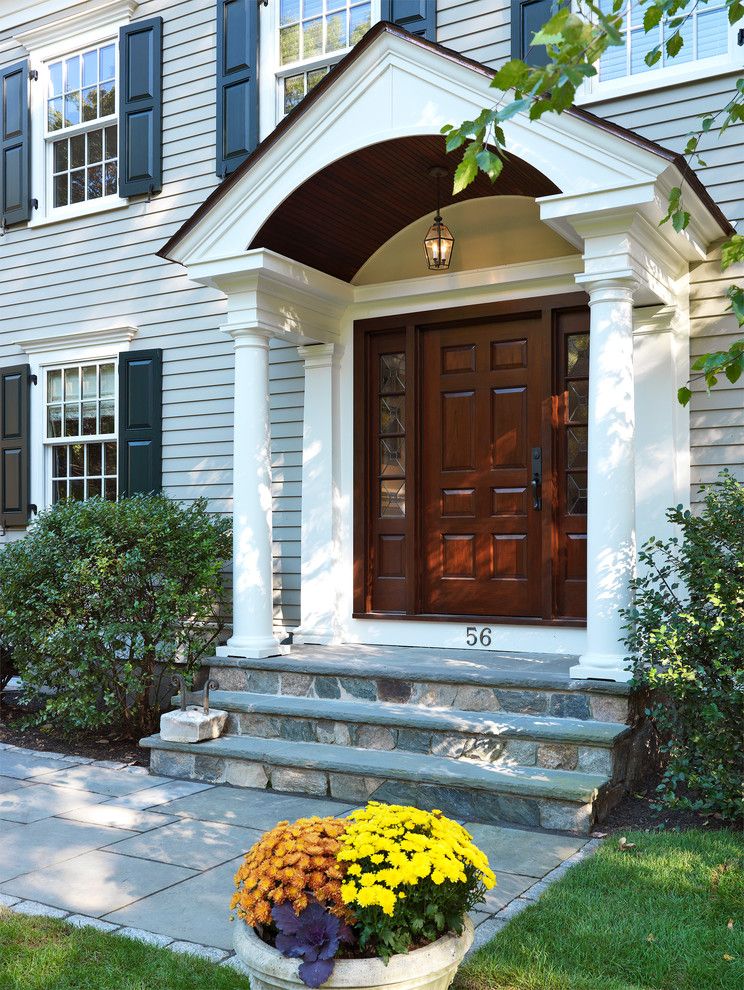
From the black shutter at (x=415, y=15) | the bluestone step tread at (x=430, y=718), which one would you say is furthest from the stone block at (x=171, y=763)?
the black shutter at (x=415, y=15)

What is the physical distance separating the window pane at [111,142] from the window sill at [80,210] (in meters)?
0.41

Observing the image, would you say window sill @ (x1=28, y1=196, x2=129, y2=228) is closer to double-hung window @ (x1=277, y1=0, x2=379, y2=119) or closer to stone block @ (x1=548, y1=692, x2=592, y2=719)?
double-hung window @ (x1=277, y1=0, x2=379, y2=119)

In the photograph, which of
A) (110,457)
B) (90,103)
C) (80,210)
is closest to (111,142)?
(90,103)

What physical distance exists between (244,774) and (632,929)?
2558mm

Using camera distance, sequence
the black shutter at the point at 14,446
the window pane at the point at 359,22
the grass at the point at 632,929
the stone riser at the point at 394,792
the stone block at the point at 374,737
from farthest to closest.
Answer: the black shutter at the point at 14,446 < the window pane at the point at 359,22 < the stone block at the point at 374,737 < the stone riser at the point at 394,792 < the grass at the point at 632,929

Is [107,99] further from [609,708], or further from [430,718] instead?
[609,708]

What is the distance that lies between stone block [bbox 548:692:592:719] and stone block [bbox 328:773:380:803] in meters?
0.97

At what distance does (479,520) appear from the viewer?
6.30m

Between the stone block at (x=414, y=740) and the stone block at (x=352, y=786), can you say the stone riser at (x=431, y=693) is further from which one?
the stone block at (x=352, y=786)

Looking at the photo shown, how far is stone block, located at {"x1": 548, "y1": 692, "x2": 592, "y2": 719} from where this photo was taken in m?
4.83

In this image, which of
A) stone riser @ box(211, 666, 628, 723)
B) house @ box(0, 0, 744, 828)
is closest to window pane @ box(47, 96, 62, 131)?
house @ box(0, 0, 744, 828)

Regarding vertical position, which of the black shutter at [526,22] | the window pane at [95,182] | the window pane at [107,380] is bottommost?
the window pane at [107,380]

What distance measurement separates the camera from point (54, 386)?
8.62 m

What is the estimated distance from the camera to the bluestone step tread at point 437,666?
496cm
